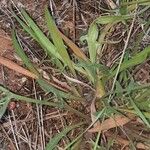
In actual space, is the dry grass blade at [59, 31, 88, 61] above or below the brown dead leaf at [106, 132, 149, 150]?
above

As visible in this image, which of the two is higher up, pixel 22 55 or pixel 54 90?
pixel 22 55

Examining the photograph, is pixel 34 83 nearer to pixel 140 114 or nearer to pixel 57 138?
pixel 57 138

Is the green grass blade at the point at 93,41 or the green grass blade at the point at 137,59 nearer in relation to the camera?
the green grass blade at the point at 137,59

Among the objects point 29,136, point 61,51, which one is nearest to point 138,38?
point 61,51

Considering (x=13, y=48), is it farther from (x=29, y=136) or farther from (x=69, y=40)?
(x=29, y=136)

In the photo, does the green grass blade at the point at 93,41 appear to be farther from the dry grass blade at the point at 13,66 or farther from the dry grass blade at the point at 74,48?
the dry grass blade at the point at 13,66

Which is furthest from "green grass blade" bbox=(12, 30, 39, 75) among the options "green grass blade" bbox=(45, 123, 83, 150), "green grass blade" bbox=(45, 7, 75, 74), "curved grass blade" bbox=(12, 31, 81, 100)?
"green grass blade" bbox=(45, 123, 83, 150)

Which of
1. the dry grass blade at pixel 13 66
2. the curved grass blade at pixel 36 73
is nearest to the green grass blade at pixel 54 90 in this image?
the curved grass blade at pixel 36 73

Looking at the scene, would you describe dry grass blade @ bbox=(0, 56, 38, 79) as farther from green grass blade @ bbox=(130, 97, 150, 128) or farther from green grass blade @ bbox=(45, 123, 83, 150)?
green grass blade @ bbox=(130, 97, 150, 128)

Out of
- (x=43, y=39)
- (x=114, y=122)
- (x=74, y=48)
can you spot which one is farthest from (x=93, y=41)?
(x=114, y=122)
